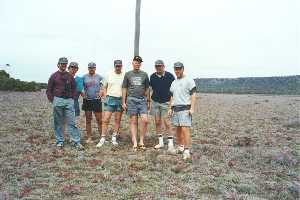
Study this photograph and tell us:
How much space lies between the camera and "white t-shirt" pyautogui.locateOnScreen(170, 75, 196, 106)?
37.7 ft

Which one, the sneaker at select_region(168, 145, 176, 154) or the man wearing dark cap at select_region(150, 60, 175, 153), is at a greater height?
the man wearing dark cap at select_region(150, 60, 175, 153)

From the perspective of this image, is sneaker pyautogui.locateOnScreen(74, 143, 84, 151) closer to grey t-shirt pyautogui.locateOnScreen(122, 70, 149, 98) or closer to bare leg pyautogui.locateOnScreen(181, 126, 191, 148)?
grey t-shirt pyautogui.locateOnScreen(122, 70, 149, 98)

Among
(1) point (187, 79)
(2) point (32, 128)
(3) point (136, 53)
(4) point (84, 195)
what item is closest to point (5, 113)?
(2) point (32, 128)

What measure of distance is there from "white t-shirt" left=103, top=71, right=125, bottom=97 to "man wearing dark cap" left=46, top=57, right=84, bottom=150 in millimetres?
951

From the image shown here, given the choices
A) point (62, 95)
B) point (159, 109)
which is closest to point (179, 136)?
point (159, 109)

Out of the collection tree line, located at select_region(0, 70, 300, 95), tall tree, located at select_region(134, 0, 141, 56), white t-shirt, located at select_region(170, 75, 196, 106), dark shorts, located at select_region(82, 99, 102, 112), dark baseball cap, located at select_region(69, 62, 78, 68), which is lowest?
tree line, located at select_region(0, 70, 300, 95)

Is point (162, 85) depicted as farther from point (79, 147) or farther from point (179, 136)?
point (79, 147)

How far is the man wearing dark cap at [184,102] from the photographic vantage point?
11.5 metres

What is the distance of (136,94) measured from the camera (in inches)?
488

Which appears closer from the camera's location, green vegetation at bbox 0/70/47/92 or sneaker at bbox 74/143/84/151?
sneaker at bbox 74/143/84/151

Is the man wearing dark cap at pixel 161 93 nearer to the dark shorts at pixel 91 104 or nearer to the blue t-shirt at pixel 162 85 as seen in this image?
the blue t-shirt at pixel 162 85

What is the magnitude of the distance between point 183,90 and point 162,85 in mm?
1100

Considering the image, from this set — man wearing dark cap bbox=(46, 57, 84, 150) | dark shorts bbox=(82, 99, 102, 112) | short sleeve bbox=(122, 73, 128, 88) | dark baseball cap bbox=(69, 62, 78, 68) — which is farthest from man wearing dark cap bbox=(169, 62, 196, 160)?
dark baseball cap bbox=(69, 62, 78, 68)

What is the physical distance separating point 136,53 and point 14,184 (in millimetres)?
7249
